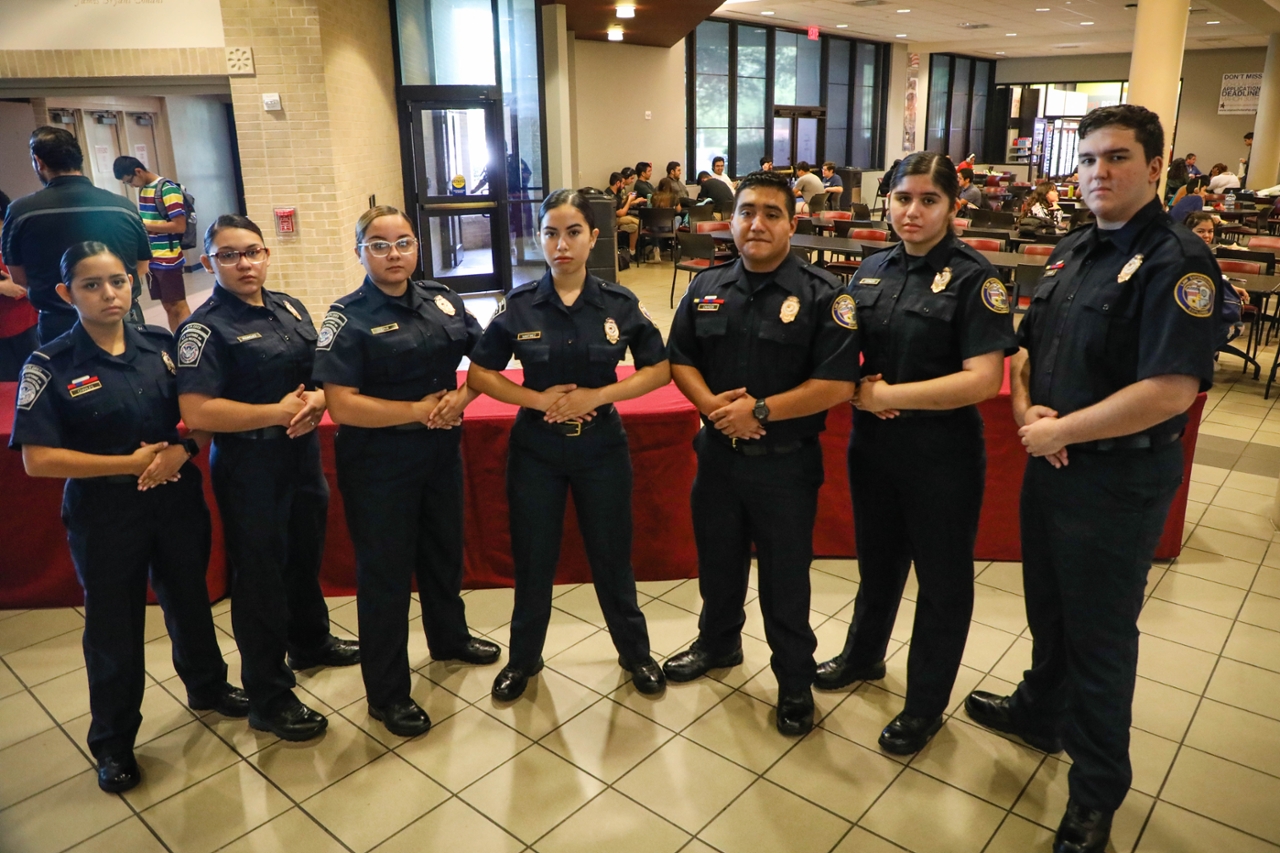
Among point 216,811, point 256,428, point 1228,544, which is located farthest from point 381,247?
point 1228,544

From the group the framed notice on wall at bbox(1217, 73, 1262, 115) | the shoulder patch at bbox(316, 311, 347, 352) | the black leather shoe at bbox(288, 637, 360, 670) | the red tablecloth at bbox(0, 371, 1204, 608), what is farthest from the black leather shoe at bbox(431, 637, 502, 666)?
the framed notice on wall at bbox(1217, 73, 1262, 115)

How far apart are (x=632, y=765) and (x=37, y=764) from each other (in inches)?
71.7

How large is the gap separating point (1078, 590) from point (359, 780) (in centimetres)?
207

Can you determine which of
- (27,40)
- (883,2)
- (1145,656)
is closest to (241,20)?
(27,40)

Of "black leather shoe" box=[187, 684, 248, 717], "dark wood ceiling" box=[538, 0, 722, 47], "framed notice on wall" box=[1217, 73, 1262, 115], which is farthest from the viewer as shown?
"framed notice on wall" box=[1217, 73, 1262, 115]

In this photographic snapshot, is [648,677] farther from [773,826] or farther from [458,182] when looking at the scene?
[458,182]

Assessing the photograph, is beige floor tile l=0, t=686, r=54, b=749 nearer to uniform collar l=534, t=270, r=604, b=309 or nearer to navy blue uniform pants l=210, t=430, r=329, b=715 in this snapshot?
navy blue uniform pants l=210, t=430, r=329, b=715

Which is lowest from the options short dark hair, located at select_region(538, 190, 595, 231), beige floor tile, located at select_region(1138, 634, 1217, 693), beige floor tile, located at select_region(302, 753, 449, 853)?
beige floor tile, located at select_region(302, 753, 449, 853)

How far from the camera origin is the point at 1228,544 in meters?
4.11

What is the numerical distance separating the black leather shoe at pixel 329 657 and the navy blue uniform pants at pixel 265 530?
1.10ft

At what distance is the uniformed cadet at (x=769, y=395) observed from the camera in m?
2.55

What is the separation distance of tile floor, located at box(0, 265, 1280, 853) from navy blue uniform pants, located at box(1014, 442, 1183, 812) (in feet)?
0.98

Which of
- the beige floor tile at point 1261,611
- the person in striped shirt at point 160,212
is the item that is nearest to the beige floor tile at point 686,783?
the beige floor tile at point 1261,611

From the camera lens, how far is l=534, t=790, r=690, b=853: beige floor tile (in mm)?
2342
